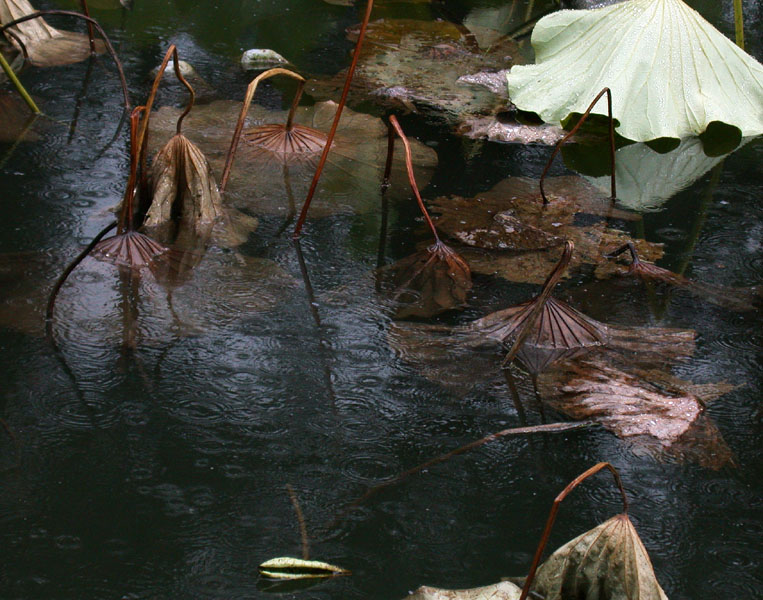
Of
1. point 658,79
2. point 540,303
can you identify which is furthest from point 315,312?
point 658,79

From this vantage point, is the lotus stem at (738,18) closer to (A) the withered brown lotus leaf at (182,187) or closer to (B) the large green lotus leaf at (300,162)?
(B) the large green lotus leaf at (300,162)

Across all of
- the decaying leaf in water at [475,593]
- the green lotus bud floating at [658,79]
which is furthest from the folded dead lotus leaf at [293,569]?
the green lotus bud floating at [658,79]

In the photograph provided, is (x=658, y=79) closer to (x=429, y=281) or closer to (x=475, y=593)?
(x=429, y=281)

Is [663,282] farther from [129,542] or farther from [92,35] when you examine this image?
[92,35]

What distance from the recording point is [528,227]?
8.52 feet

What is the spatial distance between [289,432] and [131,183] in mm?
859

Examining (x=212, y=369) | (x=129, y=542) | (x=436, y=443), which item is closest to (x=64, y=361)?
(x=212, y=369)

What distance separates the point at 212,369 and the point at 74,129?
1599mm

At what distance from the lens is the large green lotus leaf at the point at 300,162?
269 cm

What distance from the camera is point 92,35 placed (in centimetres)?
379

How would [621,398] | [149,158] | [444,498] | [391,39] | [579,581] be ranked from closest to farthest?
[579,581]
[444,498]
[621,398]
[149,158]
[391,39]

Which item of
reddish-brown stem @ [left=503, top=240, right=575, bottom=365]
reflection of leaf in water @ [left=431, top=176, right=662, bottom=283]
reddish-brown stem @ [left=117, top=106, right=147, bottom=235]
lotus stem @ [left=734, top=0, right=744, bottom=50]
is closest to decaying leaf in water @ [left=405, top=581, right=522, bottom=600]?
reddish-brown stem @ [left=503, top=240, right=575, bottom=365]

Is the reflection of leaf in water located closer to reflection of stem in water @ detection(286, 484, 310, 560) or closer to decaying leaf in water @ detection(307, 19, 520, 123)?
decaying leaf in water @ detection(307, 19, 520, 123)

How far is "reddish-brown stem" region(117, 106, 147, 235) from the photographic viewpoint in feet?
6.88
